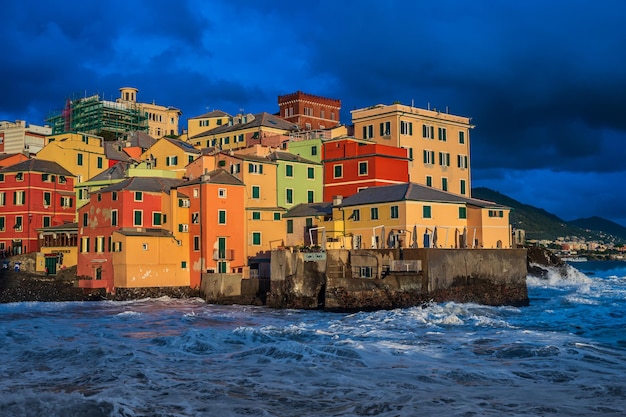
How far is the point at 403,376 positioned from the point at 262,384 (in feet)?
17.1

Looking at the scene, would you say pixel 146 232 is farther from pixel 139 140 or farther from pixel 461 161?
pixel 139 140

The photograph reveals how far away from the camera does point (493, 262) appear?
171 ft

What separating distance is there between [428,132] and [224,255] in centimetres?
2929

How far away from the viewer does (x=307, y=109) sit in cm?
11300

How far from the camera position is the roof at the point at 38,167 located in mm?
75938

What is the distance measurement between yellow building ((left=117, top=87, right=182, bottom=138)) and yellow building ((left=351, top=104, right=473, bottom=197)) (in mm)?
64259

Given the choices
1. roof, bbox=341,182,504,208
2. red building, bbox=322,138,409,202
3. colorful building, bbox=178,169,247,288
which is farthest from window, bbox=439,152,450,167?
colorful building, bbox=178,169,247,288

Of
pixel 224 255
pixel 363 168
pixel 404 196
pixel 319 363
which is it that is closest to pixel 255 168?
pixel 224 255

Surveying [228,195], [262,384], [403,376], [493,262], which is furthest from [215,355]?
[228,195]

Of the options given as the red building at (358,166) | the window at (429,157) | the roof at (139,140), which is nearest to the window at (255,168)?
the red building at (358,166)

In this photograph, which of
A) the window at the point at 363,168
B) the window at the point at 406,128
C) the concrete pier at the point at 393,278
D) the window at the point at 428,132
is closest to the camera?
the concrete pier at the point at 393,278

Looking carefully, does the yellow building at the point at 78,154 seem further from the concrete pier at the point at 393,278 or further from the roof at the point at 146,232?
the concrete pier at the point at 393,278

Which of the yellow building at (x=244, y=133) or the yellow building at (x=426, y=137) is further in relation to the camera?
the yellow building at (x=244, y=133)

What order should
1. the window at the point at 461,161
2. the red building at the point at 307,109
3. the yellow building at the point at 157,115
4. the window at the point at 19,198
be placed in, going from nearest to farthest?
the window at the point at 19,198, the window at the point at 461,161, the red building at the point at 307,109, the yellow building at the point at 157,115
